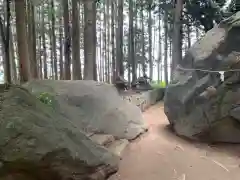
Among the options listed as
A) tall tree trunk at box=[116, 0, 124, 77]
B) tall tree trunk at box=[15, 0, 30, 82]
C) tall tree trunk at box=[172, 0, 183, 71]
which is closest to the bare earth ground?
tall tree trunk at box=[15, 0, 30, 82]

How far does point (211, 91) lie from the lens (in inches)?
218

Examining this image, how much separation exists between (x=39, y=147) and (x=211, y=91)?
393cm

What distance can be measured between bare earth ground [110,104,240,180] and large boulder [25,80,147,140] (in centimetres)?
36

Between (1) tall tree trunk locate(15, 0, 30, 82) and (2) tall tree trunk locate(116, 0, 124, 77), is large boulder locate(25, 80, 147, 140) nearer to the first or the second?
Answer: (1) tall tree trunk locate(15, 0, 30, 82)

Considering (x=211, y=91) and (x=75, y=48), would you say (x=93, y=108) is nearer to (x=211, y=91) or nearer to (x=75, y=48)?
(x=211, y=91)

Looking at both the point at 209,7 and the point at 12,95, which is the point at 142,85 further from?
the point at 12,95

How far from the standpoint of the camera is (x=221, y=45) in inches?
232

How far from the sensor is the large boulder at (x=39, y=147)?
93.0 inches

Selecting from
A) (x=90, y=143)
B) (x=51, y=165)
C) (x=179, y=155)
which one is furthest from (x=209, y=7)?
(x=51, y=165)

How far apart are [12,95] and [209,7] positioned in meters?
9.29

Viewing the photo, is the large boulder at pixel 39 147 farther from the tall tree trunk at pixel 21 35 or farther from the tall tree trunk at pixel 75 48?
the tall tree trunk at pixel 75 48

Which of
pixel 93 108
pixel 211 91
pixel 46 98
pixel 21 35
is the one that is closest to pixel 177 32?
pixel 211 91

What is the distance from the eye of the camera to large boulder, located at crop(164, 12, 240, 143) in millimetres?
5430

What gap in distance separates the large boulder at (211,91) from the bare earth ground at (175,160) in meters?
0.28
